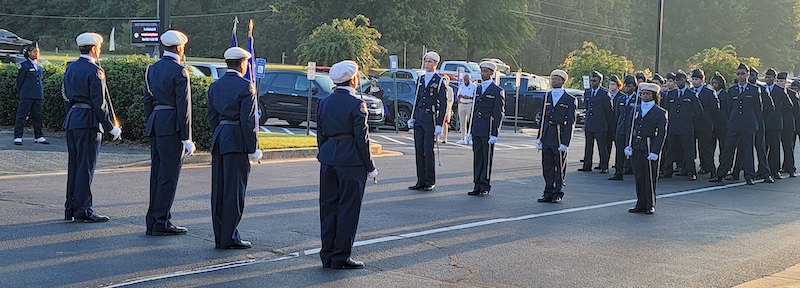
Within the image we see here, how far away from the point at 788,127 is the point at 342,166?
1278cm

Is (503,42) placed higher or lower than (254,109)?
higher

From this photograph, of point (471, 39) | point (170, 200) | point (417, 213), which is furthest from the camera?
point (471, 39)

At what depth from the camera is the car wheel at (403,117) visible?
28469mm

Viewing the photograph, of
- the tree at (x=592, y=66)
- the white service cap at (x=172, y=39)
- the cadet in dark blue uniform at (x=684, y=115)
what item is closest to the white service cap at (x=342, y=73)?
the white service cap at (x=172, y=39)

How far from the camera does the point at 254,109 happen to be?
855 centimetres

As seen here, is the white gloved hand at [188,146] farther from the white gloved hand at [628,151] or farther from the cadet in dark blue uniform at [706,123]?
the cadet in dark blue uniform at [706,123]

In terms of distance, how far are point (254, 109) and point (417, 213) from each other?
3.26 meters

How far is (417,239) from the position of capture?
30.6ft

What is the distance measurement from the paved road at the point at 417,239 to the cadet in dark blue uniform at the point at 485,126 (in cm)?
31

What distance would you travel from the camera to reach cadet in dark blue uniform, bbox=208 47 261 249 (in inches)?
330

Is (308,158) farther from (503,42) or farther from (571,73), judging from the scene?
(503,42)

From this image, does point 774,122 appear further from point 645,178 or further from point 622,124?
point 645,178

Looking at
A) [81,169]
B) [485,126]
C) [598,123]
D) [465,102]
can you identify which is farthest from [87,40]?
[465,102]

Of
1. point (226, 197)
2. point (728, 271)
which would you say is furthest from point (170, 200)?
point (728, 271)
